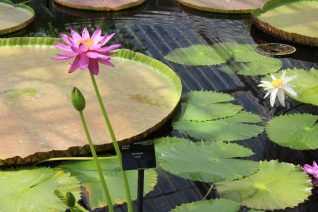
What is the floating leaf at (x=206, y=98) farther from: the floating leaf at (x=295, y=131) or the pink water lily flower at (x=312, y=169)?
the pink water lily flower at (x=312, y=169)

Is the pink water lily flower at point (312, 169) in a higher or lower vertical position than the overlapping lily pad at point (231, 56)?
higher

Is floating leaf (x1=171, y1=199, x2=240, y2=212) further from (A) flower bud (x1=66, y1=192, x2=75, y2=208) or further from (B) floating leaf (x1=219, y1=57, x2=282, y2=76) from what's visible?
(B) floating leaf (x1=219, y1=57, x2=282, y2=76)

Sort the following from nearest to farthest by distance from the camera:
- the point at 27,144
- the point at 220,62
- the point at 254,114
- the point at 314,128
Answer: the point at 27,144 → the point at 314,128 → the point at 254,114 → the point at 220,62

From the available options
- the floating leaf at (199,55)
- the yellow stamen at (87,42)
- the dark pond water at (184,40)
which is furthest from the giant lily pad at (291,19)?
the yellow stamen at (87,42)

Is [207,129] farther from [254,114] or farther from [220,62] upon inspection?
[220,62]

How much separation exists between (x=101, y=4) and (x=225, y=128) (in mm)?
1563

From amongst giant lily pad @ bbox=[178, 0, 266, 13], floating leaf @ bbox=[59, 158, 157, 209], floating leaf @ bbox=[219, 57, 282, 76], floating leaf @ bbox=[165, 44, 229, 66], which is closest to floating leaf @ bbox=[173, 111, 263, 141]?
floating leaf @ bbox=[59, 158, 157, 209]

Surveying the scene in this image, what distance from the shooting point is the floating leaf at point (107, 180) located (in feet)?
4.77

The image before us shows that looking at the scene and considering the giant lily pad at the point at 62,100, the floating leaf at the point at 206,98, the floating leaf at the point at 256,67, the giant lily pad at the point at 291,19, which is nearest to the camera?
the giant lily pad at the point at 62,100

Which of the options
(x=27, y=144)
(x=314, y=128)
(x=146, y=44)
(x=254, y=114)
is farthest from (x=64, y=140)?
(x=146, y=44)

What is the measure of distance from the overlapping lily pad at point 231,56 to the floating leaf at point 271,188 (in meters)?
0.77

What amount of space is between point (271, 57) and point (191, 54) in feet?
1.21

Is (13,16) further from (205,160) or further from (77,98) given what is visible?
(77,98)

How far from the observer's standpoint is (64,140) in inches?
67.0
